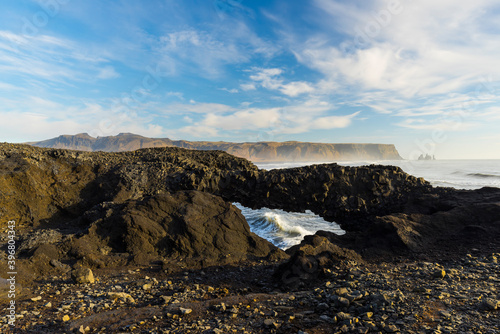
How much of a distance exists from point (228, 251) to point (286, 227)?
9800mm

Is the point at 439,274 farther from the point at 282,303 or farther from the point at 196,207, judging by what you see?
the point at 196,207

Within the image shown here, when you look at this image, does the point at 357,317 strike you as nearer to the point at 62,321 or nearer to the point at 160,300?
the point at 160,300

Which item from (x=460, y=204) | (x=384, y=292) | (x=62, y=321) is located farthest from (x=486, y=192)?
(x=62, y=321)

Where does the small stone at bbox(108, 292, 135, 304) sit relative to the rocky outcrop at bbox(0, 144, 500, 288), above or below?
below

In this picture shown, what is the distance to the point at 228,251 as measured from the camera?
7.53 m

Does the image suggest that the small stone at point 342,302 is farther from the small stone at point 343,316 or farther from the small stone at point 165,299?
the small stone at point 165,299

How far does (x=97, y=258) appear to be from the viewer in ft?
22.1

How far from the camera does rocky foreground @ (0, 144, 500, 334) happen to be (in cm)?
389

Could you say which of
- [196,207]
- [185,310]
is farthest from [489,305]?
[196,207]

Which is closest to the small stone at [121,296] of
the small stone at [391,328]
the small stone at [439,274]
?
the small stone at [391,328]

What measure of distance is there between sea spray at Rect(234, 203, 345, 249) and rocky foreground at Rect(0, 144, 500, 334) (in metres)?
4.64

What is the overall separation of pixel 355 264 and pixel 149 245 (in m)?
5.77

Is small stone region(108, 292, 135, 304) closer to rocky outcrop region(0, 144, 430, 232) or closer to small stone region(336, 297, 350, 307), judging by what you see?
small stone region(336, 297, 350, 307)

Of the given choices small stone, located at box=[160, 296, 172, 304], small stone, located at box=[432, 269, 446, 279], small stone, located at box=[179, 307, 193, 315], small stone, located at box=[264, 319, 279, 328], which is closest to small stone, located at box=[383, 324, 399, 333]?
small stone, located at box=[264, 319, 279, 328]
